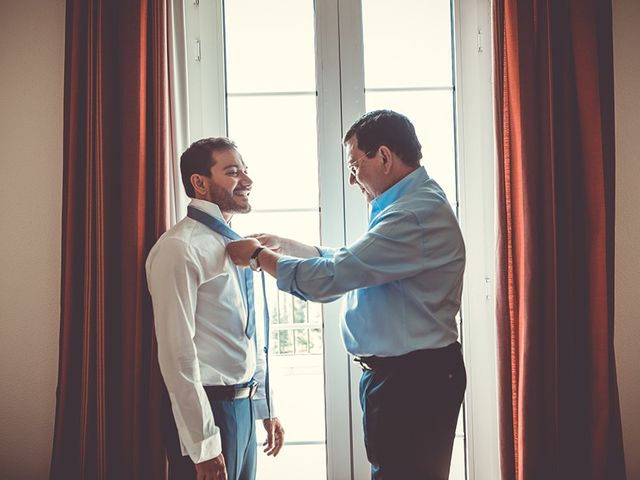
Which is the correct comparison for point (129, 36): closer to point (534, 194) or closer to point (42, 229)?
point (42, 229)

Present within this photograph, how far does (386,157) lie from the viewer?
1.71 meters

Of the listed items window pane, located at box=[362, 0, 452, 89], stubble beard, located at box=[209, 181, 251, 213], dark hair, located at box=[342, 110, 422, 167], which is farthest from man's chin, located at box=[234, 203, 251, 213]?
window pane, located at box=[362, 0, 452, 89]

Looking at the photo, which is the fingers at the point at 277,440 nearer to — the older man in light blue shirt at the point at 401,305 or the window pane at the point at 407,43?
the older man in light blue shirt at the point at 401,305

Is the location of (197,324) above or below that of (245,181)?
below

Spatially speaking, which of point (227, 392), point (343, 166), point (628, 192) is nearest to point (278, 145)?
point (343, 166)

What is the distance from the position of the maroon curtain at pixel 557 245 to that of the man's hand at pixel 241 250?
107 cm

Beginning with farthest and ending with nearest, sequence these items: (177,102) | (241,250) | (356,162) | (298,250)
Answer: (177,102), (298,250), (356,162), (241,250)

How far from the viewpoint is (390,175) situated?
1.73m

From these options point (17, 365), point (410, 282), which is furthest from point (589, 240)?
point (17, 365)

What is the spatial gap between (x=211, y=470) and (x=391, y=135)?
1.13 m

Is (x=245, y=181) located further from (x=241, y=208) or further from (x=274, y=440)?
(x=274, y=440)

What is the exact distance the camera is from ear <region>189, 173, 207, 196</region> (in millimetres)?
1736

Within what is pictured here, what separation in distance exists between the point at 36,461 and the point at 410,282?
182cm

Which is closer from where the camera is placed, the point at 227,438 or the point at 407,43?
the point at 227,438
